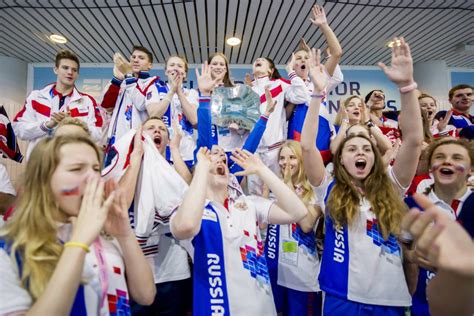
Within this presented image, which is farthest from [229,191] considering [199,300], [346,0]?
[346,0]

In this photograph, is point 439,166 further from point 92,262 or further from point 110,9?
point 110,9

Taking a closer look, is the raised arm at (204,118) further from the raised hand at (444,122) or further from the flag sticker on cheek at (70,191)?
the raised hand at (444,122)

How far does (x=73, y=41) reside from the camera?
675 centimetres

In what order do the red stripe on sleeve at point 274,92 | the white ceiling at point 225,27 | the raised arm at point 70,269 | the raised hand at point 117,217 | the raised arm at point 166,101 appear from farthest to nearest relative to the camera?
the white ceiling at point 225,27, the red stripe on sleeve at point 274,92, the raised arm at point 166,101, the raised hand at point 117,217, the raised arm at point 70,269

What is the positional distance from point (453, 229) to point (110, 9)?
5.79 meters

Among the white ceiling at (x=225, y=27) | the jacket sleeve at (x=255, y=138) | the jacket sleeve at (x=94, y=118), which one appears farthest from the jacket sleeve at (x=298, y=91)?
the white ceiling at (x=225, y=27)

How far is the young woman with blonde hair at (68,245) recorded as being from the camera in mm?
995

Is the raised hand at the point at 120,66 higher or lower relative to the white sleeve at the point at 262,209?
higher

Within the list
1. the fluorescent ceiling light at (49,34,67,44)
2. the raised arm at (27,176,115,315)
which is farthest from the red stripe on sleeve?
the fluorescent ceiling light at (49,34,67,44)

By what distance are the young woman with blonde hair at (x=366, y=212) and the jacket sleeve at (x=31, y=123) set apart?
8.14 ft

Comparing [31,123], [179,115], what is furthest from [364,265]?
[31,123]

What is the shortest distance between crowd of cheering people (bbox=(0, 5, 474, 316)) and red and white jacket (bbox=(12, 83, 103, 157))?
0.01m

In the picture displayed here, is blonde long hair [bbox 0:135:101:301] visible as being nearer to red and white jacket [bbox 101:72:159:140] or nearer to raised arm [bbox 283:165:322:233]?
raised arm [bbox 283:165:322:233]

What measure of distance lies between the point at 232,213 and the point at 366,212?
2.40ft
